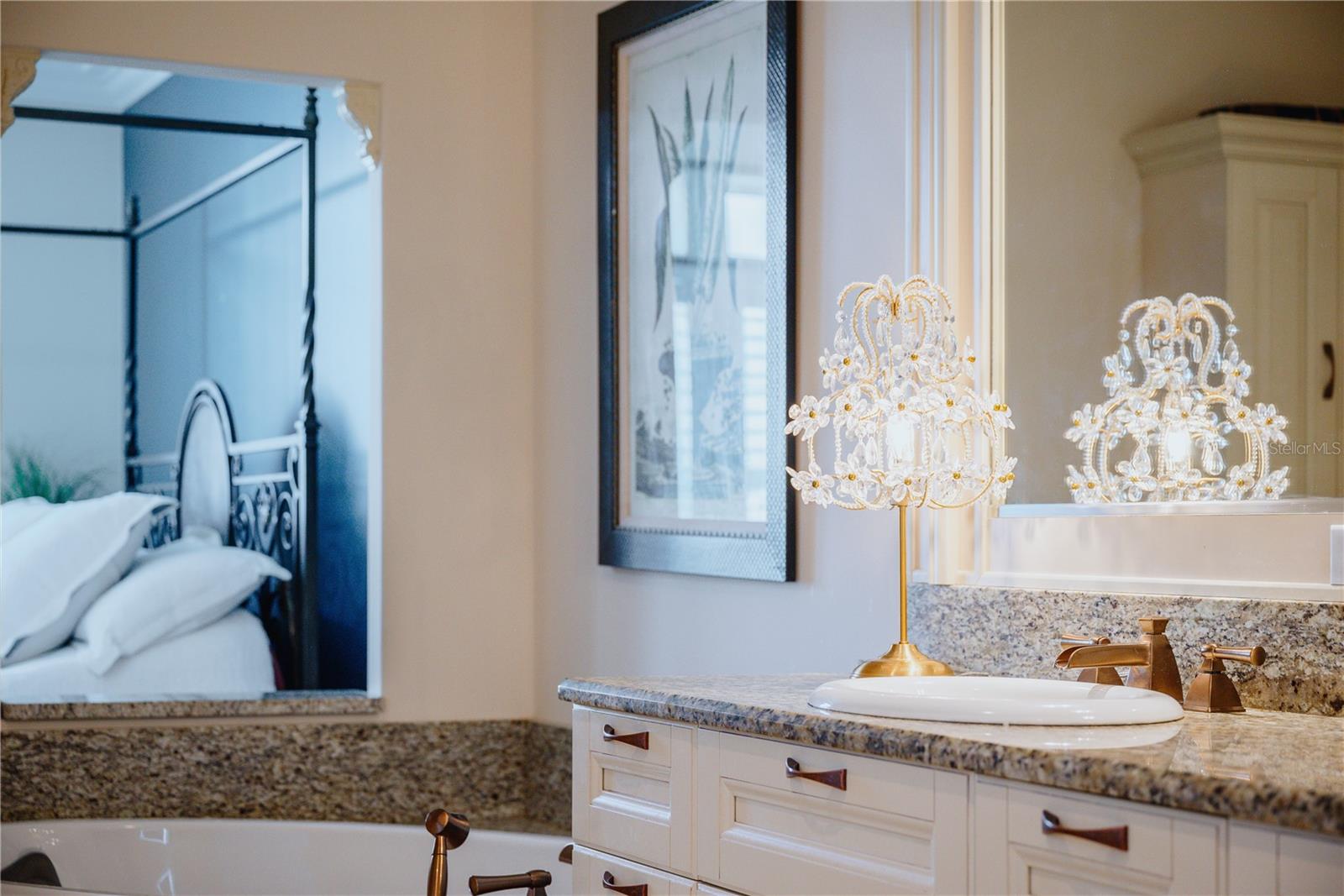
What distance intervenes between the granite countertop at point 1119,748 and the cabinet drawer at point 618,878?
0.20 m

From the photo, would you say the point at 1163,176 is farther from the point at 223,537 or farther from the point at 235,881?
the point at 223,537

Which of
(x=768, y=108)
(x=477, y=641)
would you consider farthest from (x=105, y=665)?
(x=768, y=108)

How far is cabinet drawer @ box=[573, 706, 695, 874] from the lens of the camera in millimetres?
1871

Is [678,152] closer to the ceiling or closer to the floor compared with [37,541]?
closer to the ceiling

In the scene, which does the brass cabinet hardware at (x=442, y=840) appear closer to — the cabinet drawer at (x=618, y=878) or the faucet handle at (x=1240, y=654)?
the cabinet drawer at (x=618, y=878)

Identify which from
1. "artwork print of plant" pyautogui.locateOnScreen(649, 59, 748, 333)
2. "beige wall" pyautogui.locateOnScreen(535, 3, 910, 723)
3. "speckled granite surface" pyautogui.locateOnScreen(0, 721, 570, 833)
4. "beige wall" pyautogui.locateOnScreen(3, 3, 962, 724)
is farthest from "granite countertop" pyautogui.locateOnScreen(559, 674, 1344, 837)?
"speckled granite surface" pyautogui.locateOnScreen(0, 721, 570, 833)

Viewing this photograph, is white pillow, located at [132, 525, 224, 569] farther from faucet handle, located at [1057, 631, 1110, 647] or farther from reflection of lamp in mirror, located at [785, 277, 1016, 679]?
faucet handle, located at [1057, 631, 1110, 647]

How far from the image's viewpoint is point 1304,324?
1.81 meters

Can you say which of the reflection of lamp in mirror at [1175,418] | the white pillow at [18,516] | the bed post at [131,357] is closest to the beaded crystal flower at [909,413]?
the reflection of lamp in mirror at [1175,418]

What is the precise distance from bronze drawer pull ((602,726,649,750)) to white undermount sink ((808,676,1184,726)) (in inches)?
10.1

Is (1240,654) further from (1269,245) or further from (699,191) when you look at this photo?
(699,191)

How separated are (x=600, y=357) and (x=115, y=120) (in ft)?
4.13

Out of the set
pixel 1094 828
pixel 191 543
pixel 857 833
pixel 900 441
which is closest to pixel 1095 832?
pixel 1094 828
